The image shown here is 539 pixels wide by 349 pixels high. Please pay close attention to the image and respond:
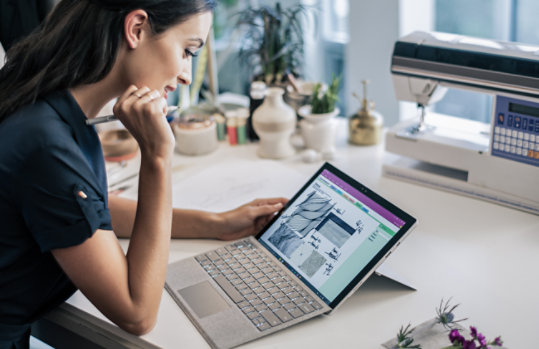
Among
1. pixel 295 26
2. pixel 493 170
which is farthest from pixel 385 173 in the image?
pixel 295 26

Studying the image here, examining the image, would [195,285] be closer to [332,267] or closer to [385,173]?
[332,267]

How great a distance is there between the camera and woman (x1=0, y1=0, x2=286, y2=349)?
3.15 feet

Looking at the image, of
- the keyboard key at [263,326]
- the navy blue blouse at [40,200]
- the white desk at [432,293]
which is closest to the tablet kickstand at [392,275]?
the white desk at [432,293]

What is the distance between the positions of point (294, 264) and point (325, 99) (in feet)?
2.18

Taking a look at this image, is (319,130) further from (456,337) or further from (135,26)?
(456,337)

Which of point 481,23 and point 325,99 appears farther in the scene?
point 481,23

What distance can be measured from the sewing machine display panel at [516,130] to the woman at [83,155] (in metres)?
0.73

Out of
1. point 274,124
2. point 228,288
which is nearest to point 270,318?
point 228,288

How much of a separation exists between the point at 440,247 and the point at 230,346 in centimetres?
52

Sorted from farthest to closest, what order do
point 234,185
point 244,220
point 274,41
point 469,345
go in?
point 274,41 < point 234,185 < point 244,220 < point 469,345

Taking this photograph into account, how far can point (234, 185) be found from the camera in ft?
5.14

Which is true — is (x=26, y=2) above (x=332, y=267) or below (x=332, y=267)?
above

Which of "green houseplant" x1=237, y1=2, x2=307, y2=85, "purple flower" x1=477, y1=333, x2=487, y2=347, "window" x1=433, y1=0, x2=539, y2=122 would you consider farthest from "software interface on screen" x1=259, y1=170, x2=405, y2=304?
"window" x1=433, y1=0, x2=539, y2=122

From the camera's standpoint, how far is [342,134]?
185 cm
